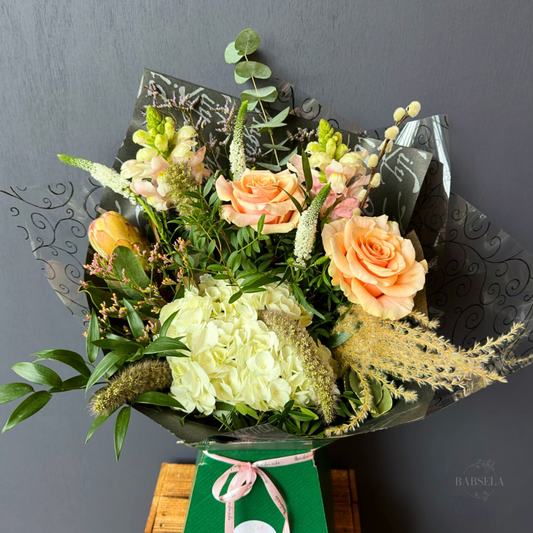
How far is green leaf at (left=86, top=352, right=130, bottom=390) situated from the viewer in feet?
2.02

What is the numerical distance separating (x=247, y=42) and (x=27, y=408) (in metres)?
0.73

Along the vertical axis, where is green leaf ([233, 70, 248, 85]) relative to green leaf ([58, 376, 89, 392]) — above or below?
above

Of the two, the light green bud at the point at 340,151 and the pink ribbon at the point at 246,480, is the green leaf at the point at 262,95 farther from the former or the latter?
the pink ribbon at the point at 246,480

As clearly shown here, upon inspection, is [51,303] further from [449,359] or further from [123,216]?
[449,359]

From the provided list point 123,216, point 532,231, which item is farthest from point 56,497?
point 532,231

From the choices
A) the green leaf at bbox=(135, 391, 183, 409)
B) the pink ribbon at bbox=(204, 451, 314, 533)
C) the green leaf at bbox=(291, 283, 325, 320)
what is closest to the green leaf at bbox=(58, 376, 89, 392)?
the green leaf at bbox=(135, 391, 183, 409)

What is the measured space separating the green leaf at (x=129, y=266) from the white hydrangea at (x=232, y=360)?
7 cm

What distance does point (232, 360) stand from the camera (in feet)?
2.17

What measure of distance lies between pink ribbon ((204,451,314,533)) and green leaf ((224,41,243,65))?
747 mm

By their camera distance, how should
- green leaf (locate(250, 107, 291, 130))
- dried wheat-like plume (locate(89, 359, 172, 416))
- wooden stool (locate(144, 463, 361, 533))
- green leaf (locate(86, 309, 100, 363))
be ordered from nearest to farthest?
dried wheat-like plume (locate(89, 359, 172, 416)) → green leaf (locate(86, 309, 100, 363)) → green leaf (locate(250, 107, 291, 130)) → wooden stool (locate(144, 463, 361, 533))

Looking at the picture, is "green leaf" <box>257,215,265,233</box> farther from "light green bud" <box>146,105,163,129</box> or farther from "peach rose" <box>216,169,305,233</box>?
"light green bud" <box>146,105,163,129</box>

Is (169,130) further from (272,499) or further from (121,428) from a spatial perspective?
(272,499)

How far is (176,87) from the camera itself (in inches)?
30.3

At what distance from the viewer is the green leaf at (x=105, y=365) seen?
0.62 m
